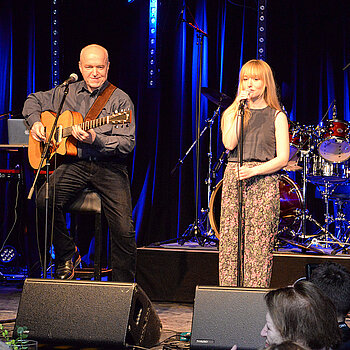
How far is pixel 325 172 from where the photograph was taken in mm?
6996

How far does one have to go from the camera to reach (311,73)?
24.0 feet

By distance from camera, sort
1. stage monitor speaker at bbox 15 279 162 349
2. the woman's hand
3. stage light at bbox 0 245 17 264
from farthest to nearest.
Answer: stage light at bbox 0 245 17 264
the woman's hand
stage monitor speaker at bbox 15 279 162 349

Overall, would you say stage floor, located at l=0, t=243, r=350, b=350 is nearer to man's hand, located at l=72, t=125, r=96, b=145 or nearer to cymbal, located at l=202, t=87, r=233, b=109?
man's hand, located at l=72, t=125, r=96, b=145

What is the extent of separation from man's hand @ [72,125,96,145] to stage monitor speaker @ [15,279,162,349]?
4.24 ft

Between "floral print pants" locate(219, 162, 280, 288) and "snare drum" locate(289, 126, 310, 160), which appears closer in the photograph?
"floral print pants" locate(219, 162, 280, 288)

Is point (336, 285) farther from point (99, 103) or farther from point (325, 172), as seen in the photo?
point (325, 172)

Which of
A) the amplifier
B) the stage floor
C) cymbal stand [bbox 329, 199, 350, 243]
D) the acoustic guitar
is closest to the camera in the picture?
the acoustic guitar

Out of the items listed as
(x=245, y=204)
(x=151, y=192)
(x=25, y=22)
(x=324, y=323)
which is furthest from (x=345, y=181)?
(x=324, y=323)

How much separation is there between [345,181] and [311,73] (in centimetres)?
146

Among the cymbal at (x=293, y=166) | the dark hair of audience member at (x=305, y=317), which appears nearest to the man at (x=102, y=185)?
the dark hair of audience member at (x=305, y=317)

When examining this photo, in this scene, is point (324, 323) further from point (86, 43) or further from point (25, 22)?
point (25, 22)

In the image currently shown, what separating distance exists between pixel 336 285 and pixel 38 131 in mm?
2722

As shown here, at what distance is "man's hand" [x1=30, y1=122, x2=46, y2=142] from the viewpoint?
15.0 ft

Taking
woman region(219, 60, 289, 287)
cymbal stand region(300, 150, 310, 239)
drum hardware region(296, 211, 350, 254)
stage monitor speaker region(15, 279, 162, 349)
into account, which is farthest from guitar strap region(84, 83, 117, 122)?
drum hardware region(296, 211, 350, 254)
